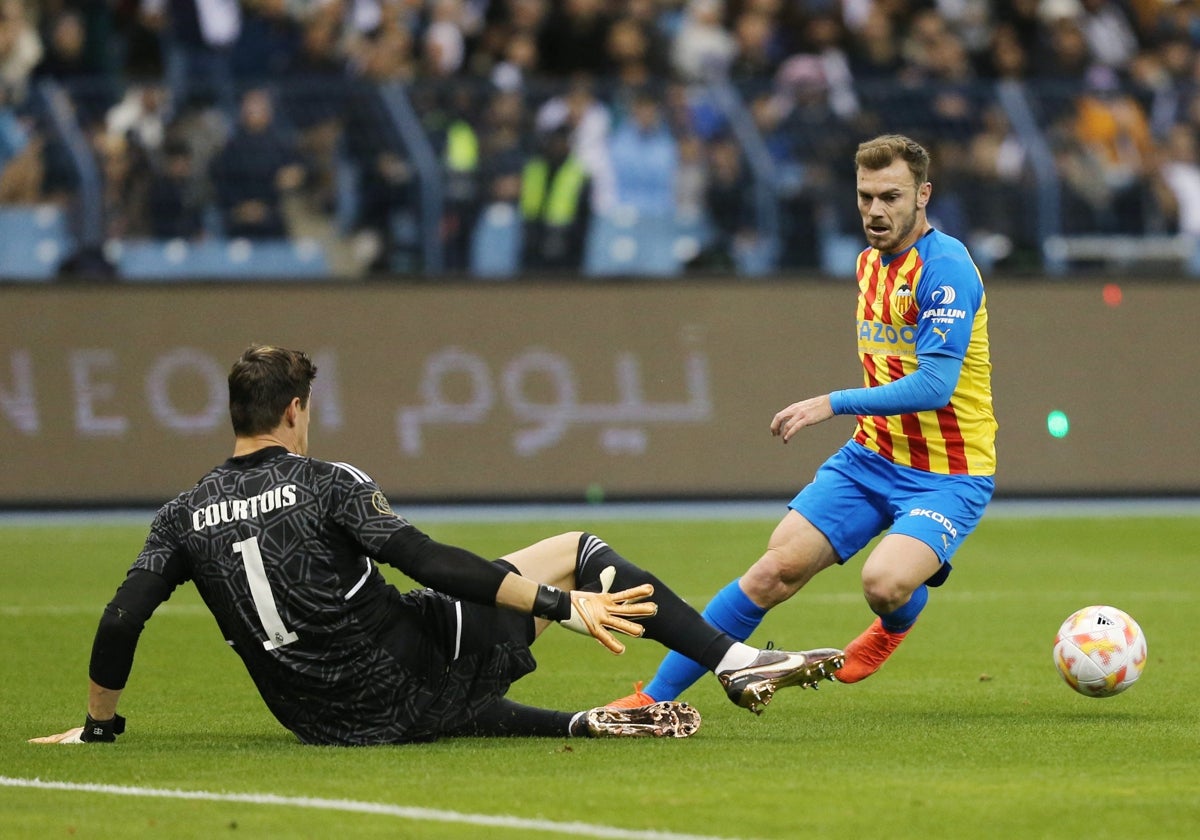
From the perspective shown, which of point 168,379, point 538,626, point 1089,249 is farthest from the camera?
point 1089,249

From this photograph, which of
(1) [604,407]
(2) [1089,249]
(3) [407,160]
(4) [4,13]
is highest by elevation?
(4) [4,13]

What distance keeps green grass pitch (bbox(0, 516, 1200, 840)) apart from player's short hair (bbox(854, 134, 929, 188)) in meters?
2.12

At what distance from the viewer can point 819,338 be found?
1623cm

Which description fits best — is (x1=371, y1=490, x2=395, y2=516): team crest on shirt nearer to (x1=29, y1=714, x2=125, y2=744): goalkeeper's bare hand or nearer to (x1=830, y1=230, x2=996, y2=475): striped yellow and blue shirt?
(x1=29, y1=714, x2=125, y2=744): goalkeeper's bare hand

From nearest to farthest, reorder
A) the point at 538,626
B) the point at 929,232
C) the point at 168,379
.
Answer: the point at 538,626
the point at 929,232
the point at 168,379

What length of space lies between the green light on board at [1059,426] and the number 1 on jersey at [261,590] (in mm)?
9638

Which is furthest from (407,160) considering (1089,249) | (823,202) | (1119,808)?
(1119,808)

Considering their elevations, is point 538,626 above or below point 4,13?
below

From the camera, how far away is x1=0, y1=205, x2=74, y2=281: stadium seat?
15.6 metres

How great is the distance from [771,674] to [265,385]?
1.90 metres

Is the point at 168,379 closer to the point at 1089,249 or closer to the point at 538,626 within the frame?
the point at 1089,249

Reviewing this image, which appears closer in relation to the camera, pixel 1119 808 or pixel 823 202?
pixel 1119 808

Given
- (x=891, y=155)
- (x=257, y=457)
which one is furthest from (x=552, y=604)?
(x=891, y=155)

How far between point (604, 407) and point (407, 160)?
2.68 meters
